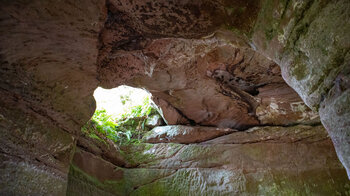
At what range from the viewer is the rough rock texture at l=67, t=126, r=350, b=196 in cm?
317

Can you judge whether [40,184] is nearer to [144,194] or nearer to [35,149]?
[35,149]

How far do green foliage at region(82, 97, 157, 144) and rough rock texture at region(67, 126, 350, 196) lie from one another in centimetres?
30

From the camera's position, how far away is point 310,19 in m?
1.32

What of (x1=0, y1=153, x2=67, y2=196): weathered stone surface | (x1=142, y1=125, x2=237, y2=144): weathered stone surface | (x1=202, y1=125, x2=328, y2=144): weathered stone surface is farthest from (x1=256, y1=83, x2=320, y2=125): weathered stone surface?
(x1=0, y1=153, x2=67, y2=196): weathered stone surface

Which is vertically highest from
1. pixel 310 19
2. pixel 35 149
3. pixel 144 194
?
pixel 310 19

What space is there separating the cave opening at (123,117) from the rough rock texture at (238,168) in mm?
341

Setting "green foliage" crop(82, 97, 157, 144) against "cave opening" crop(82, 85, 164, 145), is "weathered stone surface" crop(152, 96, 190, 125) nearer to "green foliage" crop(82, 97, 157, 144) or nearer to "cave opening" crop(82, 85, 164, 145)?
"cave opening" crop(82, 85, 164, 145)

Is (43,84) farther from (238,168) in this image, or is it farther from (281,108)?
(281,108)

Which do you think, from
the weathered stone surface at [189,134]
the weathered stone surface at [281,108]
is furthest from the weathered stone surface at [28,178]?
the weathered stone surface at [281,108]

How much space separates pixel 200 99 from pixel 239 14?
2.06 meters

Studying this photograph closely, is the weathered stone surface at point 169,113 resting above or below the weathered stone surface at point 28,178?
below

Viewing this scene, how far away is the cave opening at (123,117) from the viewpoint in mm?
3335

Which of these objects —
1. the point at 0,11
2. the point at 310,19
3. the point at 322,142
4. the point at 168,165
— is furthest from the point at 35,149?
the point at 322,142

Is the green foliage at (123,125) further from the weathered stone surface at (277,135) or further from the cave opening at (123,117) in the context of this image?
the weathered stone surface at (277,135)
